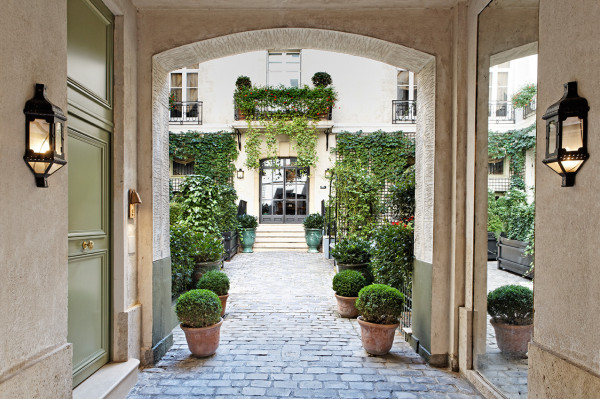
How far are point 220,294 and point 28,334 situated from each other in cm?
311

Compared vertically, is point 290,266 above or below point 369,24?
below

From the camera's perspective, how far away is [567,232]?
2162 millimetres

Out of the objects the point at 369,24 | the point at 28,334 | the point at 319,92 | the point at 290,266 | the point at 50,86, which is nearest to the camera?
the point at 28,334

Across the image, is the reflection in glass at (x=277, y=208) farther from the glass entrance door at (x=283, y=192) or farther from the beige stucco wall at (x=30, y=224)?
the beige stucco wall at (x=30, y=224)

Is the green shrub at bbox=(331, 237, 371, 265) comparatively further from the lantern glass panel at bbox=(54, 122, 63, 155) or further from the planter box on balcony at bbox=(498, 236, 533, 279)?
the lantern glass panel at bbox=(54, 122, 63, 155)

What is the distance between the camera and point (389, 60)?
13.8 feet

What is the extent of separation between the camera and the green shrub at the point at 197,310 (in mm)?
3811

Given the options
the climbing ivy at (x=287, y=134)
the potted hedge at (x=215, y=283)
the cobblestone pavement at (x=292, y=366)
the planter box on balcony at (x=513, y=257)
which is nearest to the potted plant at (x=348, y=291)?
the cobblestone pavement at (x=292, y=366)

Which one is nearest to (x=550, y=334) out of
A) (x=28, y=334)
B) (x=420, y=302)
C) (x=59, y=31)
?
(x=420, y=302)

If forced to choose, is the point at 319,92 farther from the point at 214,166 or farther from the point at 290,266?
the point at 290,266

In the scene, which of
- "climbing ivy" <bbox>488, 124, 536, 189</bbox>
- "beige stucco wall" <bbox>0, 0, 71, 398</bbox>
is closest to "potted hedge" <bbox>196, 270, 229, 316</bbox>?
"beige stucco wall" <bbox>0, 0, 71, 398</bbox>

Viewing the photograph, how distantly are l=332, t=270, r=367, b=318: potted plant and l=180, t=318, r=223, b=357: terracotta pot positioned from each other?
6.71ft

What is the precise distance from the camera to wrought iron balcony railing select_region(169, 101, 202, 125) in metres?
13.2

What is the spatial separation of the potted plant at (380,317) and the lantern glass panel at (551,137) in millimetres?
2247
